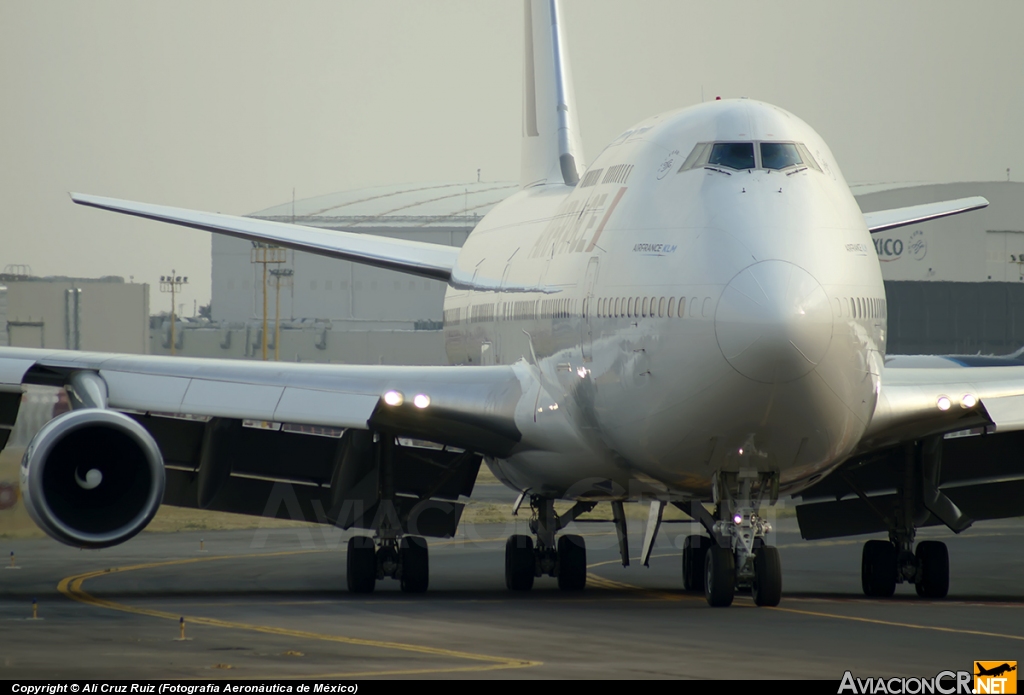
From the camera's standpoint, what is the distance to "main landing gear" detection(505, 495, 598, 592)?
21125 millimetres

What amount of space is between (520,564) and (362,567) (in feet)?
7.45

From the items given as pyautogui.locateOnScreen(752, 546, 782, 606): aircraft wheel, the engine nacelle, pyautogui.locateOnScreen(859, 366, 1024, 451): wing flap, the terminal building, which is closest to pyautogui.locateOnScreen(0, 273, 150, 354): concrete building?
the terminal building

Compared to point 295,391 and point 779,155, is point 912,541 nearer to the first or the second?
point 779,155

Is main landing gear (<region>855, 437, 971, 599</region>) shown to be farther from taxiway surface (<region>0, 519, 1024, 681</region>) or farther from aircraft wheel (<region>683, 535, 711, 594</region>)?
aircraft wheel (<region>683, 535, 711, 594</region>)

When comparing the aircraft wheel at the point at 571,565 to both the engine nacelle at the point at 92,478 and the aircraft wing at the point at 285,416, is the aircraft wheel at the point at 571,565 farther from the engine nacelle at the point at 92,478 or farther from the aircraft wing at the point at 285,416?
the engine nacelle at the point at 92,478

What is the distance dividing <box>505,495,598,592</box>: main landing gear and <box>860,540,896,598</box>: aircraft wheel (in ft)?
12.4

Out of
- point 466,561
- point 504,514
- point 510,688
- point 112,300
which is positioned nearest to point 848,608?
point 510,688

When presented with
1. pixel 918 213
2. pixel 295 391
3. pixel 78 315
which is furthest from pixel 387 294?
pixel 295 391

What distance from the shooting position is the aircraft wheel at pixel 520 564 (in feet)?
69.1

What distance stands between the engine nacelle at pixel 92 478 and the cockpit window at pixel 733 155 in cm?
660

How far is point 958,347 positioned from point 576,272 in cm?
5930

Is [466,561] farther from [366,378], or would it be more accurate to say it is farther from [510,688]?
[510,688]

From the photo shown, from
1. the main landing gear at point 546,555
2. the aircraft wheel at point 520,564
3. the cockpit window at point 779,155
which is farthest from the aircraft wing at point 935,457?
the aircraft wheel at point 520,564

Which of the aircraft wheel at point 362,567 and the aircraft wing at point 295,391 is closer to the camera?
the aircraft wing at point 295,391
